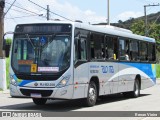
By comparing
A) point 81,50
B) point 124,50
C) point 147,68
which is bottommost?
point 147,68

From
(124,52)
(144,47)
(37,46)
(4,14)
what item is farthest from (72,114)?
(4,14)

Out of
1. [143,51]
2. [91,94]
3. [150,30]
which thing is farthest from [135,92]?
[150,30]

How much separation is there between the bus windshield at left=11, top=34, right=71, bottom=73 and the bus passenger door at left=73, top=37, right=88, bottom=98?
45 cm

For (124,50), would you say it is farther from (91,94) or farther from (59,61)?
(59,61)

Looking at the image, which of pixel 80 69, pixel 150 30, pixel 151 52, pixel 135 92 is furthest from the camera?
pixel 150 30

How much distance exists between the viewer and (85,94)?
54.6 ft

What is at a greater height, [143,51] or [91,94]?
[143,51]

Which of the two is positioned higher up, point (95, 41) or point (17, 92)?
point (95, 41)

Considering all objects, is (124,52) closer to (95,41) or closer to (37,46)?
(95,41)

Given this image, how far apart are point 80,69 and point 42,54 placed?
4.62ft

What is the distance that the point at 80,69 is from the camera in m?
16.2

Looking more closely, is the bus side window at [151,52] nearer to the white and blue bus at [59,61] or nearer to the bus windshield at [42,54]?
the white and blue bus at [59,61]

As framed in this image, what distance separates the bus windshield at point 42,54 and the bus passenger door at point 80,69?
1.47 ft

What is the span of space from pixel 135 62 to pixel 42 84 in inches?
314
